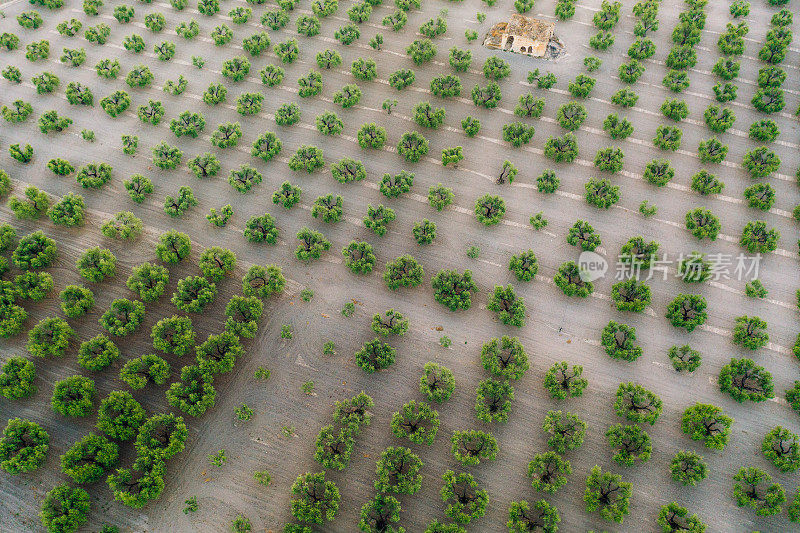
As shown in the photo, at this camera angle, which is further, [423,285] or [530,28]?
[530,28]

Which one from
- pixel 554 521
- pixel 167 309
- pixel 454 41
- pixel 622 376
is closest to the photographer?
pixel 554 521

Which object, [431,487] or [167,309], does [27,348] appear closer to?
[167,309]

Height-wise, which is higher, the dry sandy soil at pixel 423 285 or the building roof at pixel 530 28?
the building roof at pixel 530 28

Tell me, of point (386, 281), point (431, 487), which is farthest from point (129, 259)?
point (431, 487)

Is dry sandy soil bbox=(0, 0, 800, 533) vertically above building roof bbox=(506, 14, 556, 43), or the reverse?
building roof bbox=(506, 14, 556, 43)

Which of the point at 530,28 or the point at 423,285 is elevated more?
the point at 530,28

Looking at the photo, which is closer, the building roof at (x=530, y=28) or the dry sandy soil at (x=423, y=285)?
the dry sandy soil at (x=423, y=285)

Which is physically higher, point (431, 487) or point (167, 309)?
point (167, 309)

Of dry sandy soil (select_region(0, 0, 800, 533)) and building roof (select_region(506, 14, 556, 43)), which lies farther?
building roof (select_region(506, 14, 556, 43))
